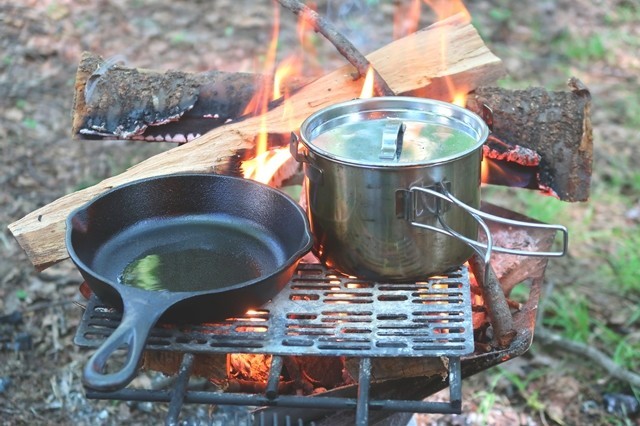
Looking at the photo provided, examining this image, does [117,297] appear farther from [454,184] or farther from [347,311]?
[454,184]

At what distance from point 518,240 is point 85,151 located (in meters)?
2.88

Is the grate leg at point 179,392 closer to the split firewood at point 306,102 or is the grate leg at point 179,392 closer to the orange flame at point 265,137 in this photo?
the split firewood at point 306,102

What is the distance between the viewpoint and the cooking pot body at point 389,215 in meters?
1.51

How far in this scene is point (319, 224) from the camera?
169cm

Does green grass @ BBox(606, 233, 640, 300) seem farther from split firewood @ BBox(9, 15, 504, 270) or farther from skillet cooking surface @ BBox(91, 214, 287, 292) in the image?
skillet cooking surface @ BBox(91, 214, 287, 292)

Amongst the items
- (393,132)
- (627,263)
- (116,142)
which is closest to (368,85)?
(393,132)

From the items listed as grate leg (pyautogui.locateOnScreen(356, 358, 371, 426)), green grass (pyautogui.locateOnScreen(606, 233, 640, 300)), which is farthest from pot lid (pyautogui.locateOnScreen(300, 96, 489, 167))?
green grass (pyautogui.locateOnScreen(606, 233, 640, 300))

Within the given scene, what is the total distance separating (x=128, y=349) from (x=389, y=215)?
2.03 ft

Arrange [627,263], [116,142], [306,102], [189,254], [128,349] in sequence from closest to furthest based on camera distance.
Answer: [128,349], [189,254], [306,102], [627,263], [116,142]

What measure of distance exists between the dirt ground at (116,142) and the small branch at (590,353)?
0.05 meters

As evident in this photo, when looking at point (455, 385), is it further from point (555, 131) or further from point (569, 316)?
point (569, 316)

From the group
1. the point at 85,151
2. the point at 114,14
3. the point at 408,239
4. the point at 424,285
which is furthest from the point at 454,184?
the point at 114,14

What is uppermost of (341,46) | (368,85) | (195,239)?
(341,46)

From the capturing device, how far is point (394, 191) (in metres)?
1.51
